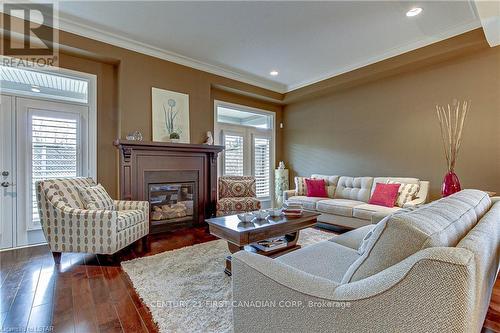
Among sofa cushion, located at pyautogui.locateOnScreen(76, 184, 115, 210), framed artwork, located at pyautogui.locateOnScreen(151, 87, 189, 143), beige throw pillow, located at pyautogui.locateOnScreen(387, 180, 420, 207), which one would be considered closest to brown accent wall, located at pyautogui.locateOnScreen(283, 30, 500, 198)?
beige throw pillow, located at pyautogui.locateOnScreen(387, 180, 420, 207)

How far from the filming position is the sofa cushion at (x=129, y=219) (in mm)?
2751

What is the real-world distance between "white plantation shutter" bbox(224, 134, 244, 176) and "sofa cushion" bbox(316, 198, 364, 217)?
82.0 inches

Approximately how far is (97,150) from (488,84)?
5.88 metres

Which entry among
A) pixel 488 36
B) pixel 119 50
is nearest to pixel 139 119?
pixel 119 50

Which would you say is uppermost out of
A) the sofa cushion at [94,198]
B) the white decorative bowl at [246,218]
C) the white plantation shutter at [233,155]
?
the white plantation shutter at [233,155]

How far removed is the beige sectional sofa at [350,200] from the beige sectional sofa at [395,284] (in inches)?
89.9

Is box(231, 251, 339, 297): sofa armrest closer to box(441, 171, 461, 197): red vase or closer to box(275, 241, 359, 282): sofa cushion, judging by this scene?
box(275, 241, 359, 282): sofa cushion

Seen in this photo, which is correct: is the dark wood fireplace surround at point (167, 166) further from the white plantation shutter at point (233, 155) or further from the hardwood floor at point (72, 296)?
the hardwood floor at point (72, 296)

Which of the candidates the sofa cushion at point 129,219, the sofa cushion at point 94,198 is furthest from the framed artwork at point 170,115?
the sofa cushion at point 129,219

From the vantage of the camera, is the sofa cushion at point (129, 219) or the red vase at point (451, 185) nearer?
the sofa cushion at point (129, 219)

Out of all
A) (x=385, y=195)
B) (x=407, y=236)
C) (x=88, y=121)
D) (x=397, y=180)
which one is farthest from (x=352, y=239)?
(x=88, y=121)

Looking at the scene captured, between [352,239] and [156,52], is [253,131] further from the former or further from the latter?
[352,239]

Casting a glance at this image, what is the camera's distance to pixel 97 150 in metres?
3.82

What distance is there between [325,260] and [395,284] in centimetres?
101
